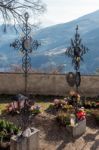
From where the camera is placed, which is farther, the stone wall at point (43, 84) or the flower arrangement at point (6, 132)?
the stone wall at point (43, 84)

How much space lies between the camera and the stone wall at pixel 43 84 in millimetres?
19688

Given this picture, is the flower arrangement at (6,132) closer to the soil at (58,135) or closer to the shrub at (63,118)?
the soil at (58,135)

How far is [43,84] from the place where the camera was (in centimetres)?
1981

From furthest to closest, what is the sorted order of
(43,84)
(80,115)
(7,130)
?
(43,84) < (80,115) < (7,130)

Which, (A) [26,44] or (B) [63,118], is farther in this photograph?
(B) [63,118]

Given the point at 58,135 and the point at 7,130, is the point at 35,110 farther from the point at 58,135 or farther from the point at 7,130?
the point at 7,130

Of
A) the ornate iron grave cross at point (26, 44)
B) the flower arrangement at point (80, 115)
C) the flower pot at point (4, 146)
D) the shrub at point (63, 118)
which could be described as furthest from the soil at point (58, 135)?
the ornate iron grave cross at point (26, 44)

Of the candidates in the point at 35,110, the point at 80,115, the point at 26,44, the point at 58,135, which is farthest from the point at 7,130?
the point at 26,44

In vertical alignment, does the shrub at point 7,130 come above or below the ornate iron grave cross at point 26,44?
below

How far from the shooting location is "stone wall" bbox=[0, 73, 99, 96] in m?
19.7

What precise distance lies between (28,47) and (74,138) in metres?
3.77

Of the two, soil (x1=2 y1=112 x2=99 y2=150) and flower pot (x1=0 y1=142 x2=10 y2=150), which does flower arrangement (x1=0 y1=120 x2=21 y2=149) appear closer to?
flower pot (x1=0 y1=142 x2=10 y2=150)

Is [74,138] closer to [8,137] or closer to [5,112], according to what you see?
[8,137]

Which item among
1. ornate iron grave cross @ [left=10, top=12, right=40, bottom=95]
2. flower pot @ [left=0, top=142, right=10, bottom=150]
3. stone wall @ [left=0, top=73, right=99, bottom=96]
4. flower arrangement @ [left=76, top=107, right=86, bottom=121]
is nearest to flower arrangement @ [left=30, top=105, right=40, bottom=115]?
flower arrangement @ [left=76, top=107, right=86, bottom=121]
